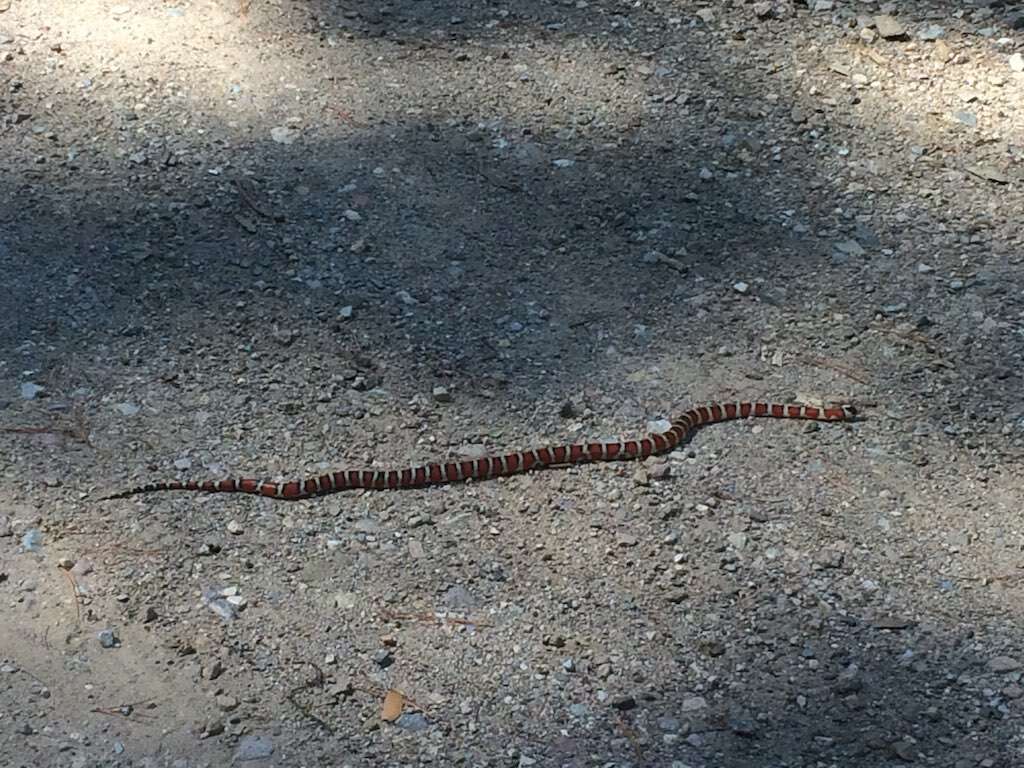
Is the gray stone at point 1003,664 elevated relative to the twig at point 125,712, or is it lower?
elevated

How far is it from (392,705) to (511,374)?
2117 millimetres

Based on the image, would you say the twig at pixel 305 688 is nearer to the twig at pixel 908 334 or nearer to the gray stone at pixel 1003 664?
the gray stone at pixel 1003 664

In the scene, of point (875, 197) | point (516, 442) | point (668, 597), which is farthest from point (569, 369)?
point (875, 197)

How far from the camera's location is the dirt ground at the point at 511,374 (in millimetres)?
5453

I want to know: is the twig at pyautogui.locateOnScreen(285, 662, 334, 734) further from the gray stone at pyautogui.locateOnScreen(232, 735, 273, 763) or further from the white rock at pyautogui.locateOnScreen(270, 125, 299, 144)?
the white rock at pyautogui.locateOnScreen(270, 125, 299, 144)

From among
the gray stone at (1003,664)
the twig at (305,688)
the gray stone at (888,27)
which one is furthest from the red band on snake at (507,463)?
the gray stone at (888,27)

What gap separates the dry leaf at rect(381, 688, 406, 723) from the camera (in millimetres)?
5383

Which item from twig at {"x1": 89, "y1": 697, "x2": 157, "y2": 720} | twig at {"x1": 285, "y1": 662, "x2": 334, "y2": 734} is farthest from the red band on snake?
twig at {"x1": 89, "y1": 697, "x2": 157, "y2": 720}

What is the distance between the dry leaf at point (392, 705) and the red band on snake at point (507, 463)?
1.22 metres

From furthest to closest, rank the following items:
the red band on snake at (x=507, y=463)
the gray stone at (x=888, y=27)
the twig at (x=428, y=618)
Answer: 1. the gray stone at (x=888, y=27)
2. the red band on snake at (x=507, y=463)
3. the twig at (x=428, y=618)

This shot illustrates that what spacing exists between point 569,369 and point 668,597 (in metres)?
1.56

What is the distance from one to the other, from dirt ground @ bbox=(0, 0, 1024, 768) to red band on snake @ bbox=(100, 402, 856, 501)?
71 millimetres

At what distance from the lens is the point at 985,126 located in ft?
27.9

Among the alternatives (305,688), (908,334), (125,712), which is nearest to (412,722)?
(305,688)
